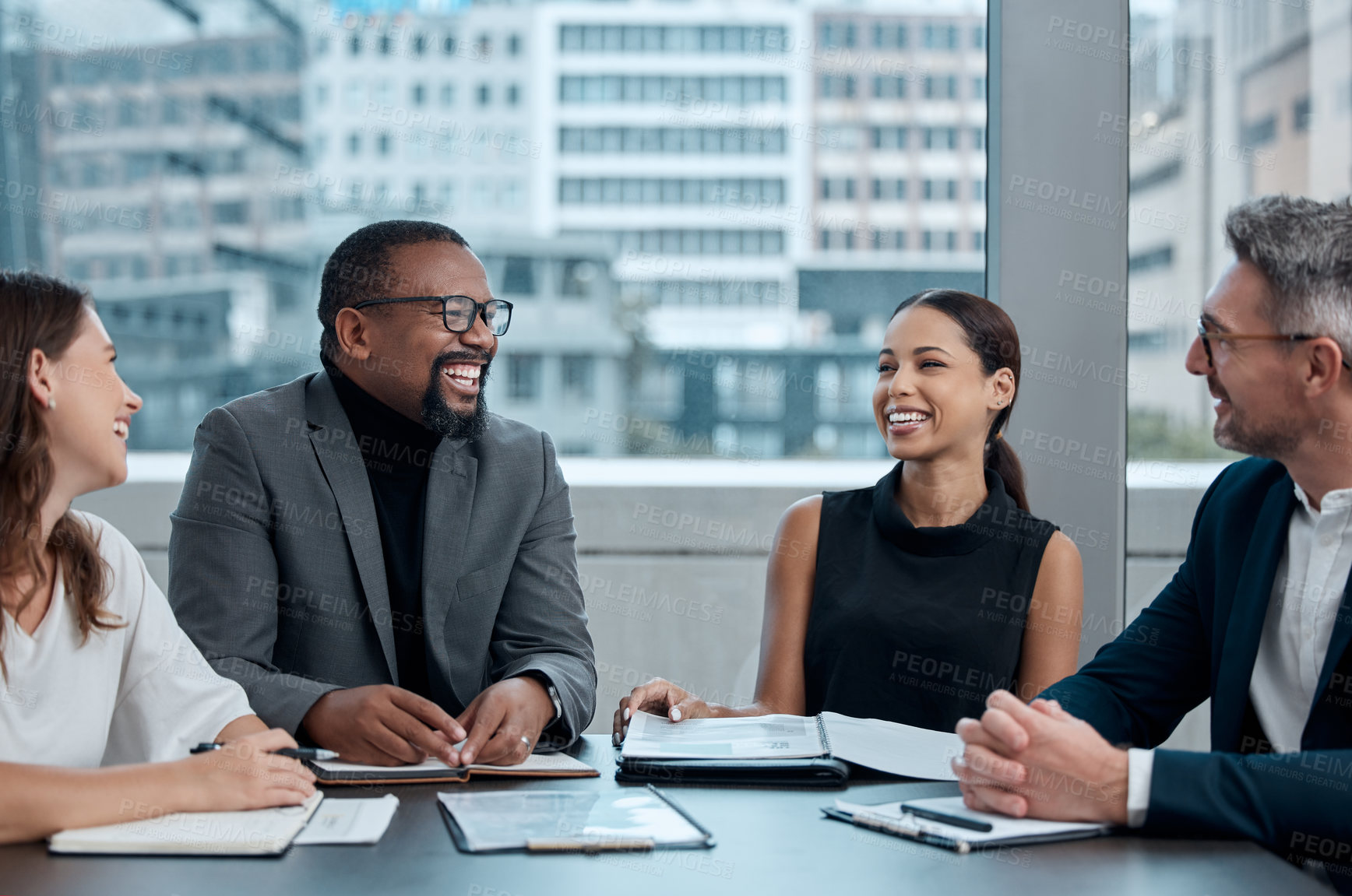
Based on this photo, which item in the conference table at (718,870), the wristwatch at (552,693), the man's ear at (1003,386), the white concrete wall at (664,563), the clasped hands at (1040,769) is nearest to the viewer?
the conference table at (718,870)

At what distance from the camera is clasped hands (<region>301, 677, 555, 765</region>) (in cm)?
153

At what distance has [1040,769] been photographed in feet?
4.32

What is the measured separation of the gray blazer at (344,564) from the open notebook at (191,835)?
0.52m

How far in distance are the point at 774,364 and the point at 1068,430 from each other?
0.87 meters

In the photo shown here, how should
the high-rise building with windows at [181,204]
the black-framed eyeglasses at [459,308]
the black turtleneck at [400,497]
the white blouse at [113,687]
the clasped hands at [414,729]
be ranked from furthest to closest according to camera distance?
the high-rise building with windows at [181,204] → the black-framed eyeglasses at [459,308] → the black turtleneck at [400,497] → the clasped hands at [414,729] → the white blouse at [113,687]

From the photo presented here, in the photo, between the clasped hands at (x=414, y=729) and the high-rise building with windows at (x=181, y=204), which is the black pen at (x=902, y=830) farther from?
the high-rise building with windows at (x=181, y=204)

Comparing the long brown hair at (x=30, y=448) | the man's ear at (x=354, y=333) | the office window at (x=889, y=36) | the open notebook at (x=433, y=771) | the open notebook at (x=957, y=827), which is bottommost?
the open notebook at (x=433, y=771)

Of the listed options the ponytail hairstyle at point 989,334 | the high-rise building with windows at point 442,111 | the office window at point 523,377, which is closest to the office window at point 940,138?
the ponytail hairstyle at point 989,334

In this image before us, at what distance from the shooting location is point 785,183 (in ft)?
10.3

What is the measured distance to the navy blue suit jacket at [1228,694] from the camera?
1267 mm

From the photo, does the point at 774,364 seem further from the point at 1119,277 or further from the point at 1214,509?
the point at 1214,509

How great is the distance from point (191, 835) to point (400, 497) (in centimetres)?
106

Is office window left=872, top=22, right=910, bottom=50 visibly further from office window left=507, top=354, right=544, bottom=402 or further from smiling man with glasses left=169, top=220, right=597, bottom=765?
smiling man with glasses left=169, top=220, right=597, bottom=765

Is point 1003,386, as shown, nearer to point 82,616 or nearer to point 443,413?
point 443,413
